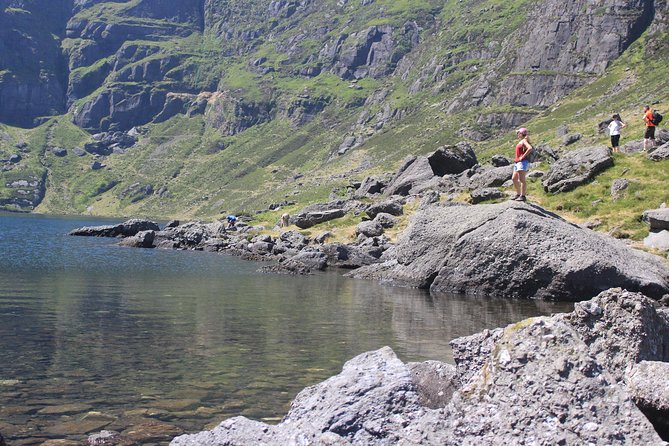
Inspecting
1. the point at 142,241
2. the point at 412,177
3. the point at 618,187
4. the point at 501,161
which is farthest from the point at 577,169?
the point at 142,241

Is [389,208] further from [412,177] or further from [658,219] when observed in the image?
[658,219]

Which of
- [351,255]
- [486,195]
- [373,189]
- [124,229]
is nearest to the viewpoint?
[486,195]

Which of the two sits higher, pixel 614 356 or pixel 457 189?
pixel 614 356

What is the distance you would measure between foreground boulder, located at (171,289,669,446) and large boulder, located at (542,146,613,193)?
36829 mm

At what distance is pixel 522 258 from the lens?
99.5 ft

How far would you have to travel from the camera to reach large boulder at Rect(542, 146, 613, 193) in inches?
1726

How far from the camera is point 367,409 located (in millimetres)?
8289

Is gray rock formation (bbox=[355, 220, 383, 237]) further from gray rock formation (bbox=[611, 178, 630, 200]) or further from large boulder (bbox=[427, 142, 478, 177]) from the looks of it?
gray rock formation (bbox=[611, 178, 630, 200])

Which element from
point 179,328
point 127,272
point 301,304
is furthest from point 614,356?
point 127,272

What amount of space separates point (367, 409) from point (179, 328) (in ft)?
45.3

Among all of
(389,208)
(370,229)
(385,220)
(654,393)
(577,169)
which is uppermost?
(654,393)

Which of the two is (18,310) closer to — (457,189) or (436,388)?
(436,388)

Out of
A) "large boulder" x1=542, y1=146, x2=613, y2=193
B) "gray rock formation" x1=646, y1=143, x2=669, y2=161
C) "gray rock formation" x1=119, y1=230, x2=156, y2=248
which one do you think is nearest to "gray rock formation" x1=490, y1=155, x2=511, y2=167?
"large boulder" x1=542, y1=146, x2=613, y2=193

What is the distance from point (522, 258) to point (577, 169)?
18.2m
